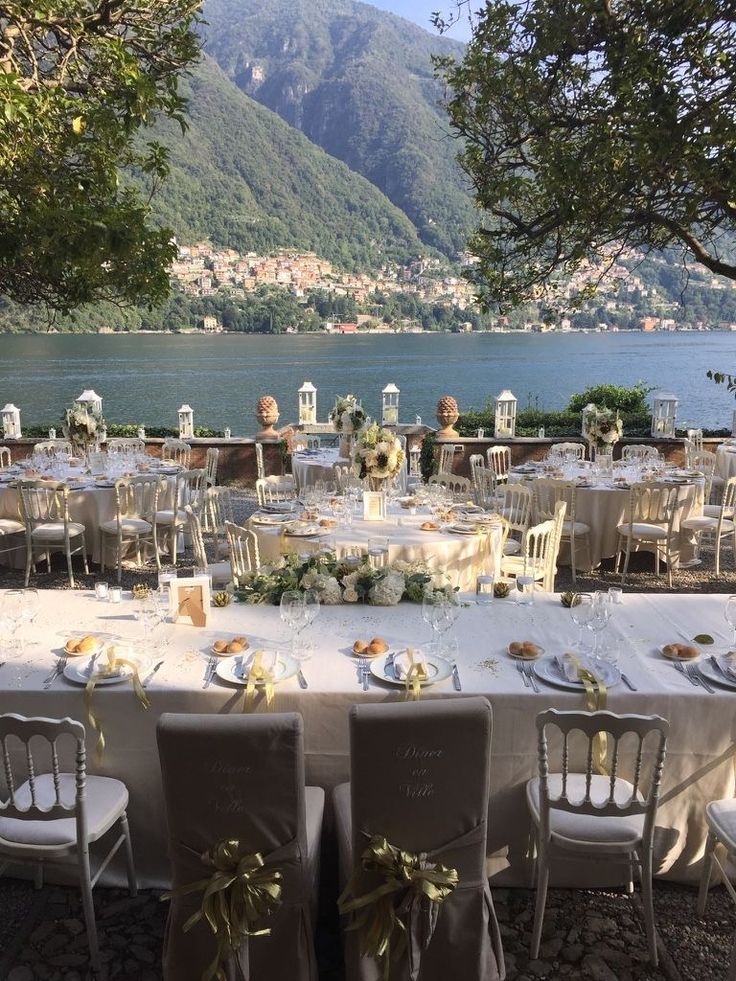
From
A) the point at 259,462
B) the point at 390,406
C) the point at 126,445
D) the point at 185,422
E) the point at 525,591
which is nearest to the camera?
the point at 525,591

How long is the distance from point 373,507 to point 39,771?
11.2ft

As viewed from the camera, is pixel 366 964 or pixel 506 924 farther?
pixel 506 924

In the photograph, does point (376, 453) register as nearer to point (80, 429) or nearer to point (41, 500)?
point (41, 500)

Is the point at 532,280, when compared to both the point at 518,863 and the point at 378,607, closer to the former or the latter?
the point at 378,607

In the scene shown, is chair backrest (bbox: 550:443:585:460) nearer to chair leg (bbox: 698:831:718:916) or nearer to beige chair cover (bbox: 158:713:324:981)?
chair leg (bbox: 698:831:718:916)

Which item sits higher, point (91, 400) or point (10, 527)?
point (91, 400)

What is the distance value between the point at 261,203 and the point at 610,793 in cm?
8765

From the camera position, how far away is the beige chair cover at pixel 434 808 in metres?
2.22

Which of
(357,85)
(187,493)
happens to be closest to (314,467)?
(187,493)

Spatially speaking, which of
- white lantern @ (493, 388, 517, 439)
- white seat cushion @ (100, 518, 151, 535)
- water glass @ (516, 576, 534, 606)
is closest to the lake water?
white lantern @ (493, 388, 517, 439)

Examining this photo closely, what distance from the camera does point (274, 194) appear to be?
84.4 m

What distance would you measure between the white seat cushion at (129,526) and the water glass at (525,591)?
4571 millimetres

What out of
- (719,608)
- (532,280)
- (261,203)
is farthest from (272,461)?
(261,203)

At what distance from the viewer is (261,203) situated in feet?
272
